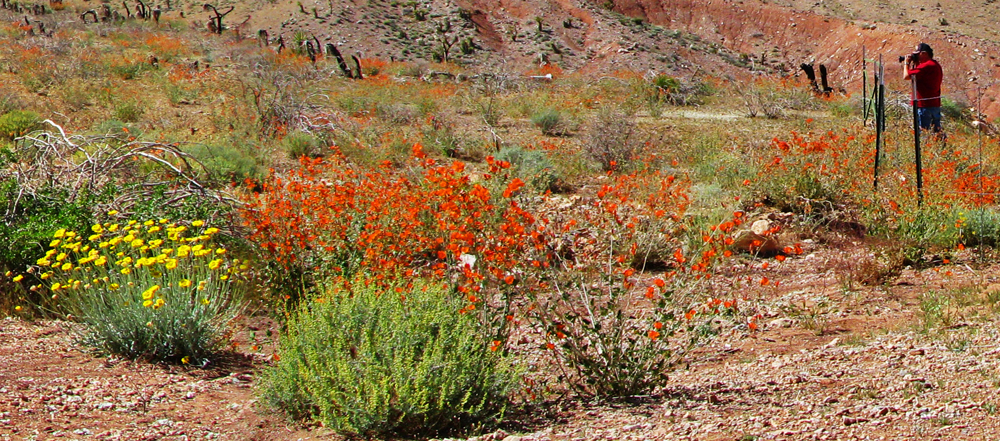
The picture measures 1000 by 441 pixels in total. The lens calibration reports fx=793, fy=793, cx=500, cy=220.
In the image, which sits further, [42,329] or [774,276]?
[774,276]

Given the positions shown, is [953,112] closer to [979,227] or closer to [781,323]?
[979,227]

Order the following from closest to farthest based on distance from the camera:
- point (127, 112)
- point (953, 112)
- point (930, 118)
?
point (930, 118) → point (127, 112) → point (953, 112)

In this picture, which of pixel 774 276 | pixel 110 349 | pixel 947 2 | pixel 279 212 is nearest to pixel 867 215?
pixel 774 276

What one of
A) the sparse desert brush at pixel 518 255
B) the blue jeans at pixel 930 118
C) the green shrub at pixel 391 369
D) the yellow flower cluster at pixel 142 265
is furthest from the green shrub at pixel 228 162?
the blue jeans at pixel 930 118

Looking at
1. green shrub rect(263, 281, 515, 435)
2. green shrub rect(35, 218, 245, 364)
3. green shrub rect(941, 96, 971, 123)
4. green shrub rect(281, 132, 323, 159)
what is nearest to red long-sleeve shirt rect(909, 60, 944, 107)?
green shrub rect(941, 96, 971, 123)

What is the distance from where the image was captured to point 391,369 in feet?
11.3

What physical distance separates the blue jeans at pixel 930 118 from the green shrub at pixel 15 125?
11808 mm

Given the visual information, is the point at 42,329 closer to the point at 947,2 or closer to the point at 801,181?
the point at 801,181

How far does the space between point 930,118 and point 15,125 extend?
1215cm

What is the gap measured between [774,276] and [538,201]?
10.0 feet

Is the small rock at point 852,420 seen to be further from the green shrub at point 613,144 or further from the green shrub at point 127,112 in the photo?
the green shrub at point 127,112

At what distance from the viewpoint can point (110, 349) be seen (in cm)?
454

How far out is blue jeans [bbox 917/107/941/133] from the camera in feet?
35.3

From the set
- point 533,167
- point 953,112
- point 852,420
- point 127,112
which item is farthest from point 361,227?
point 953,112
